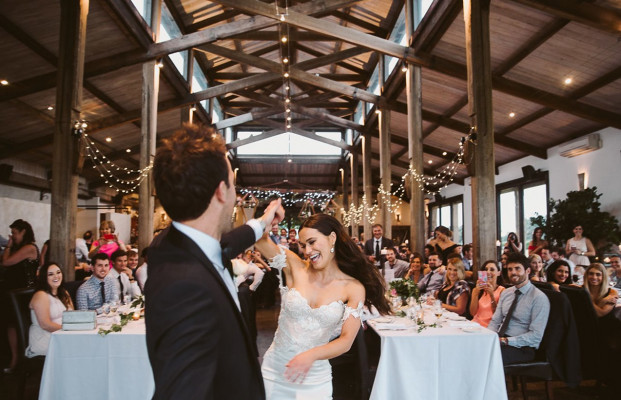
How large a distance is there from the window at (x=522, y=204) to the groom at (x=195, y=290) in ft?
34.2

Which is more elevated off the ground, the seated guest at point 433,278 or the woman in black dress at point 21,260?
the woman in black dress at point 21,260

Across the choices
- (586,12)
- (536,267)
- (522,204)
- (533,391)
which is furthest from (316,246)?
(522,204)

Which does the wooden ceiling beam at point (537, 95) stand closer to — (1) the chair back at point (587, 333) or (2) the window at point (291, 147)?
(1) the chair back at point (587, 333)

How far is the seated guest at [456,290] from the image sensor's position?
4.27 m

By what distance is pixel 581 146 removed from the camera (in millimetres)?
8844

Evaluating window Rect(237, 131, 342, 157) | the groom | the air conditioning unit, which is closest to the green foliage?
the air conditioning unit

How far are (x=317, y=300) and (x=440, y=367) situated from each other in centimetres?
128

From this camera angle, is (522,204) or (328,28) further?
(522,204)

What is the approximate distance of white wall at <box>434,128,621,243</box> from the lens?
8.12 metres

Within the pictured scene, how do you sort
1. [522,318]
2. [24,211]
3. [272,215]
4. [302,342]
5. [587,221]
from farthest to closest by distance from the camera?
[24,211] → [587,221] → [522,318] → [302,342] → [272,215]

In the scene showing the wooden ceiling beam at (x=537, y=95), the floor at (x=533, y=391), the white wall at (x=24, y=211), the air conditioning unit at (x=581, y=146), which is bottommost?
the floor at (x=533, y=391)

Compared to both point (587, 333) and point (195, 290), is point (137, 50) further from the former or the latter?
point (195, 290)

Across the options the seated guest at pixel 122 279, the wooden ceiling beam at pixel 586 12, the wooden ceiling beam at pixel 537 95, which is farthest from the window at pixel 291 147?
the seated guest at pixel 122 279

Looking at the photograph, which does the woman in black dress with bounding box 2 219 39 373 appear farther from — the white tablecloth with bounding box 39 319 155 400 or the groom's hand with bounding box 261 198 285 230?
the groom's hand with bounding box 261 198 285 230
